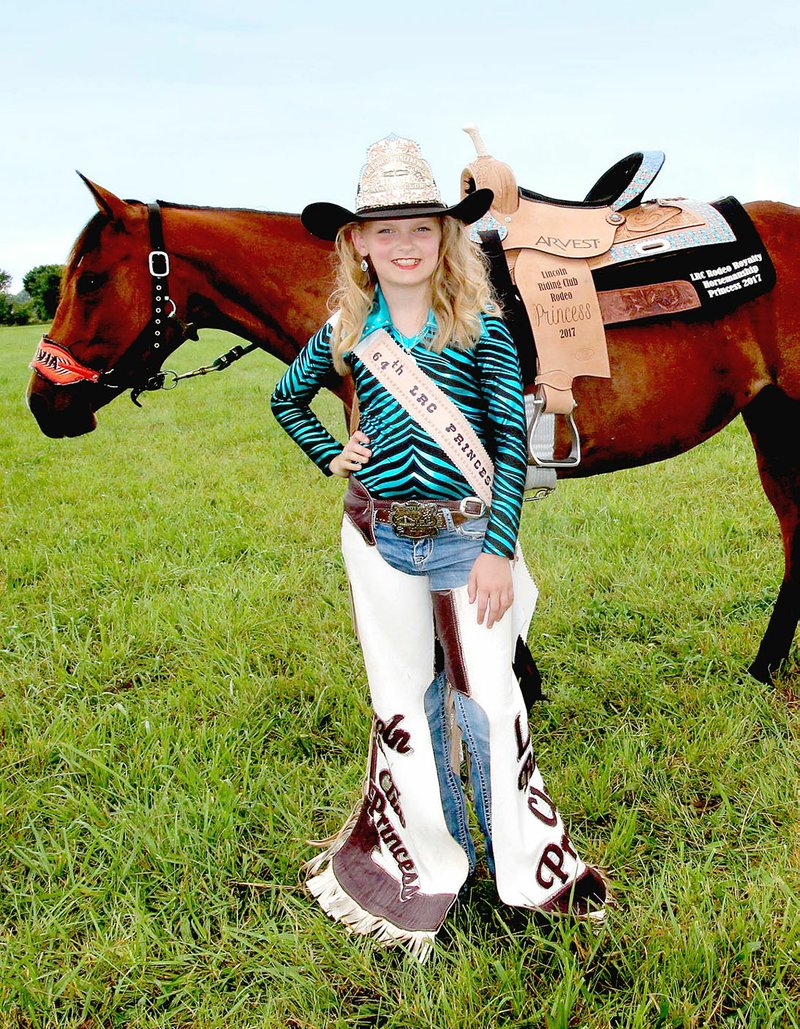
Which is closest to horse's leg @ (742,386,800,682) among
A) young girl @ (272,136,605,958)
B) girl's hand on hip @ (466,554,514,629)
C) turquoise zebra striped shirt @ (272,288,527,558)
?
young girl @ (272,136,605,958)

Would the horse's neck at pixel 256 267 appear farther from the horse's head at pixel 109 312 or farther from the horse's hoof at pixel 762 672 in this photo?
the horse's hoof at pixel 762 672

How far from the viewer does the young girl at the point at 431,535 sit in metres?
1.84

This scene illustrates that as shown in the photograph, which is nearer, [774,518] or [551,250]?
[551,250]

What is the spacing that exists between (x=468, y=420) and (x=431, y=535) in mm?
294

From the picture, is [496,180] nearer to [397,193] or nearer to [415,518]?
[397,193]

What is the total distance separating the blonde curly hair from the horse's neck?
83cm

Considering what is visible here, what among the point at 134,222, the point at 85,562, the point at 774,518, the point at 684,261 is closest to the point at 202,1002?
the point at 134,222

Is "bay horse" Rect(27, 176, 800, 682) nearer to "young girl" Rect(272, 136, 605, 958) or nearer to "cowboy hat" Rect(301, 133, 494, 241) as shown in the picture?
"young girl" Rect(272, 136, 605, 958)

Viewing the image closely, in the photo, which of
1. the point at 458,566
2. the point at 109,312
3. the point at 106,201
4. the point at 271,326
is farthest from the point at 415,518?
the point at 106,201

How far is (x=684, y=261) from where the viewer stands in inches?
112

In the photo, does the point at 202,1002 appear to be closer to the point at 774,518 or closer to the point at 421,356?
the point at 421,356

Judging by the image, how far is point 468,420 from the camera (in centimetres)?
190

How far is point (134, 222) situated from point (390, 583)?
168 centimetres

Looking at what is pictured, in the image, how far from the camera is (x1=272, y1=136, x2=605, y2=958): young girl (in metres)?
1.84
